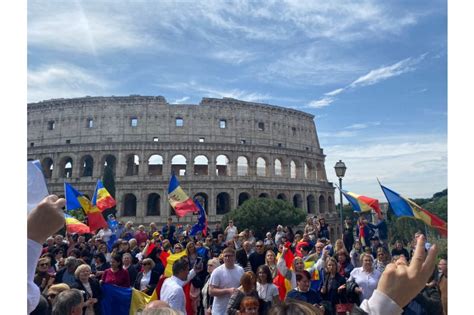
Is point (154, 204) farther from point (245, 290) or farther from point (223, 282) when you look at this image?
point (245, 290)

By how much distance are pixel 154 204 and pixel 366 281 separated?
3956cm

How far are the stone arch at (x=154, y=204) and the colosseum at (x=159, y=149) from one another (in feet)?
0.41

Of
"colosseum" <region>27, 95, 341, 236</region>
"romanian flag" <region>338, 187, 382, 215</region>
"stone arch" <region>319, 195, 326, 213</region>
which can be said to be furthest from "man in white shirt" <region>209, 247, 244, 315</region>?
"stone arch" <region>319, 195, 326, 213</region>

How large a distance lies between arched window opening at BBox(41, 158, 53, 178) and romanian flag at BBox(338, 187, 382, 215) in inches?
1562

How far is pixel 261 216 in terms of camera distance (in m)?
33.2

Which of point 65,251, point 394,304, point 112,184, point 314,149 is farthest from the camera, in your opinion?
point 314,149

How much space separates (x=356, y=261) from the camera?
30.3 feet

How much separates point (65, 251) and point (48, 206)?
9.89 meters

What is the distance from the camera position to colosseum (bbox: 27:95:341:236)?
3991cm

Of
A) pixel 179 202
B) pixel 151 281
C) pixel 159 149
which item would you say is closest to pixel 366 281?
pixel 151 281
